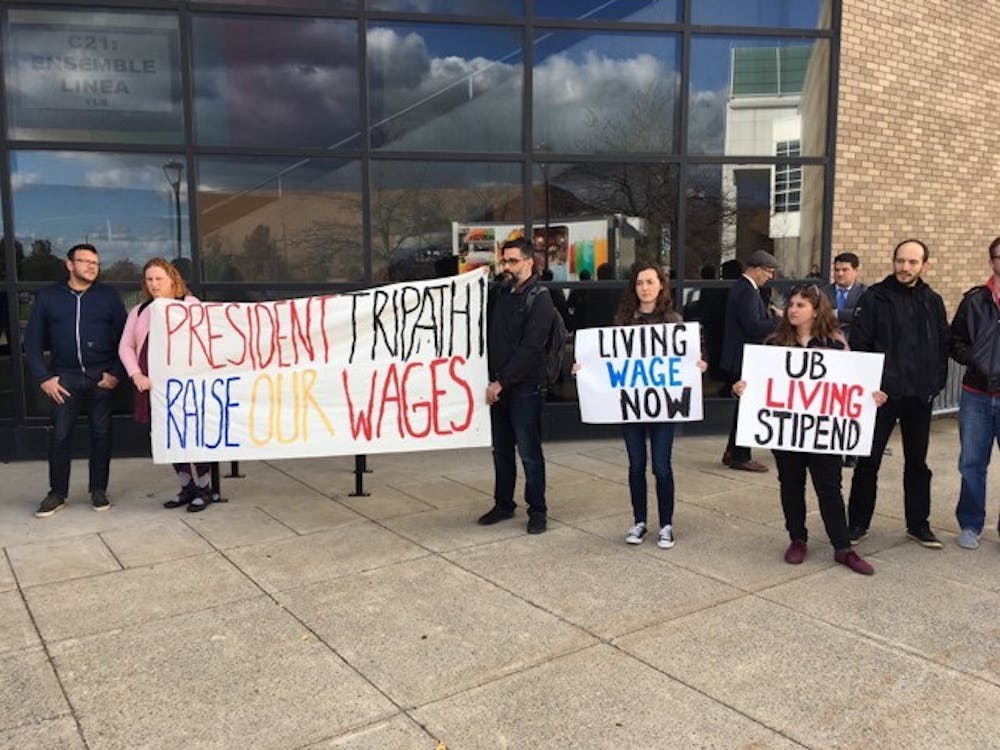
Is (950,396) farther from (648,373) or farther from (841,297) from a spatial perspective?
(648,373)

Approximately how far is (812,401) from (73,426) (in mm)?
4871

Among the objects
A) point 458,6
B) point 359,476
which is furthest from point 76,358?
point 458,6

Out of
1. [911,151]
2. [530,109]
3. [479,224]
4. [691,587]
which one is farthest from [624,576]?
[911,151]

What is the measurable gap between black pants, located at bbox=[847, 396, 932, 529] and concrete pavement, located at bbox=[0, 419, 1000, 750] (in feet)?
0.75

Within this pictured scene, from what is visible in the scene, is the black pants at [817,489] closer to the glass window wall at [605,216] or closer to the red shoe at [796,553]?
the red shoe at [796,553]

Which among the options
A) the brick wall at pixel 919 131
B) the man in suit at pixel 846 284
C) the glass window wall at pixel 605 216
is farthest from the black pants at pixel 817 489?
the brick wall at pixel 919 131

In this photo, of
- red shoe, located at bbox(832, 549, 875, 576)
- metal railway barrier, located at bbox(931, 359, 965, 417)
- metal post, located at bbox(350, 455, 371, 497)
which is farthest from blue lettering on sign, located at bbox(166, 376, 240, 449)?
metal railway barrier, located at bbox(931, 359, 965, 417)

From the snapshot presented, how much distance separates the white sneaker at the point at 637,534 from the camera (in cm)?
481

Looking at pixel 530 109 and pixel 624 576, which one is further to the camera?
pixel 530 109

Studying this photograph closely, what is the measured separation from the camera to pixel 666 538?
188 inches

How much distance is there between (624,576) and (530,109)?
198 inches

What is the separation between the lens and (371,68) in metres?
7.56

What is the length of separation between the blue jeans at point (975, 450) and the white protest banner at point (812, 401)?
752 mm

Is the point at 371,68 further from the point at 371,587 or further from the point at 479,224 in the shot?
the point at 371,587
